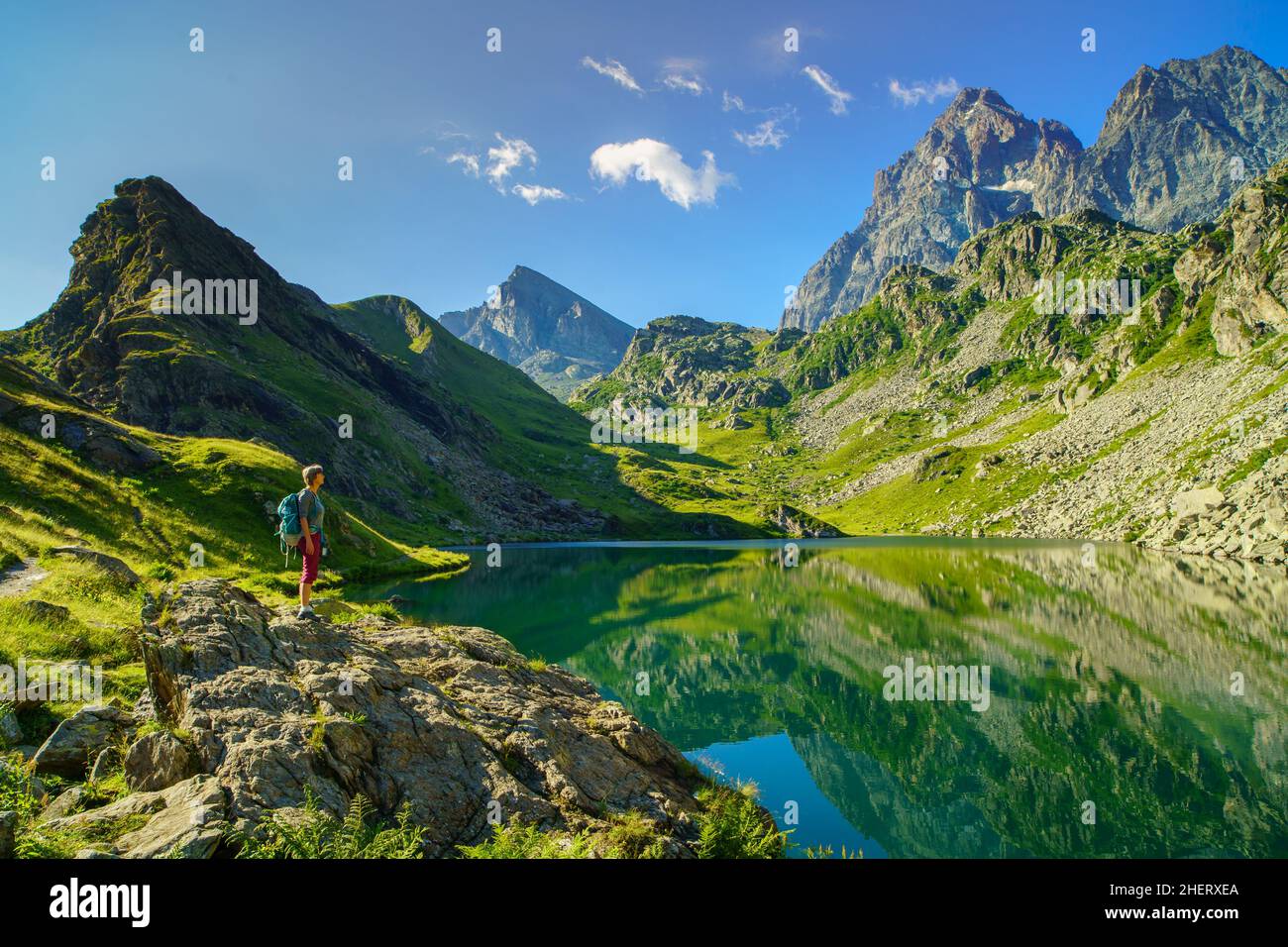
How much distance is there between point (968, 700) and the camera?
117 feet

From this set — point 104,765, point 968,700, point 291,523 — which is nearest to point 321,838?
point 104,765

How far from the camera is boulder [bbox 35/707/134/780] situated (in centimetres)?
1088

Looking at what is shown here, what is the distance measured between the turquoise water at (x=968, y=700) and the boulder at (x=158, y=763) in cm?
1703

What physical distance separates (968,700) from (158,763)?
38480mm

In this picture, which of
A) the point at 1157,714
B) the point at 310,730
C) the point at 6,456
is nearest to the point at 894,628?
the point at 1157,714

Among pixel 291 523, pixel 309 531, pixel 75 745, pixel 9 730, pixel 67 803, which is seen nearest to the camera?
pixel 67 803

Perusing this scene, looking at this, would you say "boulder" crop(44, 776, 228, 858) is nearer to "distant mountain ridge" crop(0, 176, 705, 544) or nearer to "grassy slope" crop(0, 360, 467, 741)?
"grassy slope" crop(0, 360, 467, 741)

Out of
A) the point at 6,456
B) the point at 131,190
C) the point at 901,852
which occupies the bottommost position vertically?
the point at 901,852

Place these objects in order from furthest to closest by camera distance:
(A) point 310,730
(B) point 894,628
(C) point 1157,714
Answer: (B) point 894,628, (C) point 1157,714, (A) point 310,730

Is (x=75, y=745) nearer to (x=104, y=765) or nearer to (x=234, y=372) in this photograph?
(x=104, y=765)

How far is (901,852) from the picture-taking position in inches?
808

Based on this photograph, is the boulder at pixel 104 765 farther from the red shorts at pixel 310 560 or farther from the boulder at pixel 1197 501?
the boulder at pixel 1197 501
